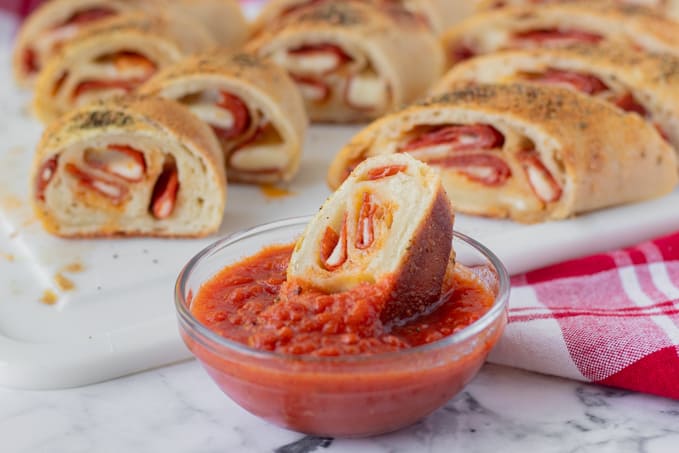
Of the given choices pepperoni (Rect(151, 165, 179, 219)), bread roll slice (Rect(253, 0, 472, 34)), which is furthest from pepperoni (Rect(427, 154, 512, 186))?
bread roll slice (Rect(253, 0, 472, 34))

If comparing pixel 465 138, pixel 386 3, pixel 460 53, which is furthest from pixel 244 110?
pixel 386 3

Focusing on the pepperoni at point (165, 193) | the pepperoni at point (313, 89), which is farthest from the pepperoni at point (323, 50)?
the pepperoni at point (165, 193)

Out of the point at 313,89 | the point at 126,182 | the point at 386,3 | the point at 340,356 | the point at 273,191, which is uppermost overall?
the point at 340,356

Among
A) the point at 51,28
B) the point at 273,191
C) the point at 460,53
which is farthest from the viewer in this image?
the point at 51,28

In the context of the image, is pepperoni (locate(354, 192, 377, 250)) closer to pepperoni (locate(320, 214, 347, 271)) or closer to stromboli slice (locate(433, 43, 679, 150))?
pepperoni (locate(320, 214, 347, 271))

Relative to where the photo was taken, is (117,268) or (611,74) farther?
(611,74)

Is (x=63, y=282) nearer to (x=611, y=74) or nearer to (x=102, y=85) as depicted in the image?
(x=102, y=85)

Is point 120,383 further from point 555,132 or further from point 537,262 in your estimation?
point 555,132

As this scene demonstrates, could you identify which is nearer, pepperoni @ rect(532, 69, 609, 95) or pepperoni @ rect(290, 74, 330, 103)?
pepperoni @ rect(532, 69, 609, 95)

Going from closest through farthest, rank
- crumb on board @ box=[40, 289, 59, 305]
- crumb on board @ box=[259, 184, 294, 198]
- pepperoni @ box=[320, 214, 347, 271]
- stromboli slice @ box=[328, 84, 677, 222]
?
1. pepperoni @ box=[320, 214, 347, 271]
2. crumb on board @ box=[40, 289, 59, 305]
3. stromboli slice @ box=[328, 84, 677, 222]
4. crumb on board @ box=[259, 184, 294, 198]
